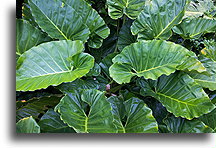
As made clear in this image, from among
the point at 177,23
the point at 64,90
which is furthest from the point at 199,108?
the point at 64,90

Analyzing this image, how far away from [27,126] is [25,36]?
42 cm

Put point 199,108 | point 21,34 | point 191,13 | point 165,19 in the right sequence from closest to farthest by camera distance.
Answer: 1. point 199,108
2. point 21,34
3. point 165,19
4. point 191,13

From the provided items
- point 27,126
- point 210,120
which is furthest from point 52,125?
point 210,120

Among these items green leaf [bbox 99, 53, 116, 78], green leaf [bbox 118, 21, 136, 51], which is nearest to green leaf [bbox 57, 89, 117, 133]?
green leaf [bbox 99, 53, 116, 78]

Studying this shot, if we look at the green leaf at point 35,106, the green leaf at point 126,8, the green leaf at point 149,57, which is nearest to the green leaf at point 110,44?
the green leaf at point 126,8

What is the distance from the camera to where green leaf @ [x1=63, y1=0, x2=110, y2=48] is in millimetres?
1174

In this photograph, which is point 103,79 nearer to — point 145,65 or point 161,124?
point 145,65

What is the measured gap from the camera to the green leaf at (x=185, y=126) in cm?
102

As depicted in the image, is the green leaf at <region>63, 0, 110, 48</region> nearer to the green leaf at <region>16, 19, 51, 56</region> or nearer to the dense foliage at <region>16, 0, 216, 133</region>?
the dense foliage at <region>16, 0, 216, 133</region>

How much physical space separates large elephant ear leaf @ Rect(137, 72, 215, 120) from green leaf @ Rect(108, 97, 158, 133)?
0.26 ft

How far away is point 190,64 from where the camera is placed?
40.0 inches

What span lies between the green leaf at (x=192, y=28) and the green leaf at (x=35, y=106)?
720 millimetres

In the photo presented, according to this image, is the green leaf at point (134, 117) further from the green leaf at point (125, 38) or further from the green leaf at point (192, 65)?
the green leaf at point (125, 38)
